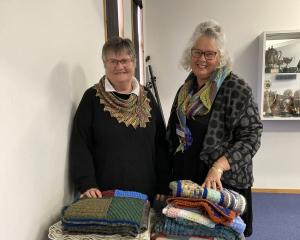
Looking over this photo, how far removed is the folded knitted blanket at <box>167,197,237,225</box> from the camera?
965mm

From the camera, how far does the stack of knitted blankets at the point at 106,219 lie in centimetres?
91

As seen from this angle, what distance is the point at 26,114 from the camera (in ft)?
2.95

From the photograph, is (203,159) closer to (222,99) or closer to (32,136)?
(222,99)

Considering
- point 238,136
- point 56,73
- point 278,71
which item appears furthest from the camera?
point 278,71

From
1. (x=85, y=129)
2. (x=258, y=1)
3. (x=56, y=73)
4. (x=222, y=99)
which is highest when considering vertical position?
(x=258, y=1)

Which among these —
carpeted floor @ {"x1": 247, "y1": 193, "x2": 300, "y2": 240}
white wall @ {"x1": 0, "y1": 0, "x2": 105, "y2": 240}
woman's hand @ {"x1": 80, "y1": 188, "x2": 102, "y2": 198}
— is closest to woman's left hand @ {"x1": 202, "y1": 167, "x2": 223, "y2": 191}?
woman's hand @ {"x1": 80, "y1": 188, "x2": 102, "y2": 198}

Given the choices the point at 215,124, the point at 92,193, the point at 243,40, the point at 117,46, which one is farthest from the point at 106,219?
the point at 243,40

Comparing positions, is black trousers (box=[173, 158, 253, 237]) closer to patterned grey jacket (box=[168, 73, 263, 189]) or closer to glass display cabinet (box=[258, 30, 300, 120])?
patterned grey jacket (box=[168, 73, 263, 189])

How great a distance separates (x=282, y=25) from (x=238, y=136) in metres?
2.66

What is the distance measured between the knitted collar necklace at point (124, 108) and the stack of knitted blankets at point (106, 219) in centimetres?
42

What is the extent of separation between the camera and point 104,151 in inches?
50.4

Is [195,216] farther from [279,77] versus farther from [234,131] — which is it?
[279,77]

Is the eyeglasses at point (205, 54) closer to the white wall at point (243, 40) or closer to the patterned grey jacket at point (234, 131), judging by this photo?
the patterned grey jacket at point (234, 131)

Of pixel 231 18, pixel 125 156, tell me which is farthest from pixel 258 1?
pixel 125 156
